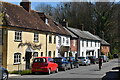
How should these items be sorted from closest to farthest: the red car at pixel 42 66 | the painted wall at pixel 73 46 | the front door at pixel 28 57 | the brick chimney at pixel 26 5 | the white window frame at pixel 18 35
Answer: the red car at pixel 42 66 → the white window frame at pixel 18 35 → the front door at pixel 28 57 → the brick chimney at pixel 26 5 → the painted wall at pixel 73 46

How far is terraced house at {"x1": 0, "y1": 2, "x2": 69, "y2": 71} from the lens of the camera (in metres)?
24.8

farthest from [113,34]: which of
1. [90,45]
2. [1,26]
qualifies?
[1,26]

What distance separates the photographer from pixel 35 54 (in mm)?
30297

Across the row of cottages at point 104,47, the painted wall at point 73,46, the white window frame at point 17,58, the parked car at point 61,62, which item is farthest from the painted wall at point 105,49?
the white window frame at point 17,58

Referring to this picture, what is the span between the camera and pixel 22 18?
29.6 meters

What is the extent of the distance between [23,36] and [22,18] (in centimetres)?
279

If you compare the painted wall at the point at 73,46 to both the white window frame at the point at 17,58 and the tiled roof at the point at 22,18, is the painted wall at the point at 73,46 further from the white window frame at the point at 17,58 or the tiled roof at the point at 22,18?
the white window frame at the point at 17,58

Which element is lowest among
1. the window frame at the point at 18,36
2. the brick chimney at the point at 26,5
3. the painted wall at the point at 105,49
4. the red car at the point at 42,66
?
the red car at the point at 42,66

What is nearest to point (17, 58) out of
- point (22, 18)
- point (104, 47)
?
point (22, 18)

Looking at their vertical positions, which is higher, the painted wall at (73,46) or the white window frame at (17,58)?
the painted wall at (73,46)

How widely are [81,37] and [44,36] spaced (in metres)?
17.4

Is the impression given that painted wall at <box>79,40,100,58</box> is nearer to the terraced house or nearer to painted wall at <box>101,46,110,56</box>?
painted wall at <box>101,46,110,56</box>


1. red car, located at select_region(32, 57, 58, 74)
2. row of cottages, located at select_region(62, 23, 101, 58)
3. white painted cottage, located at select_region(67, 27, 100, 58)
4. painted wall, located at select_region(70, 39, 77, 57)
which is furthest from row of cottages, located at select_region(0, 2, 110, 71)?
white painted cottage, located at select_region(67, 27, 100, 58)

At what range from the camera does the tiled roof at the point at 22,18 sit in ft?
87.6
